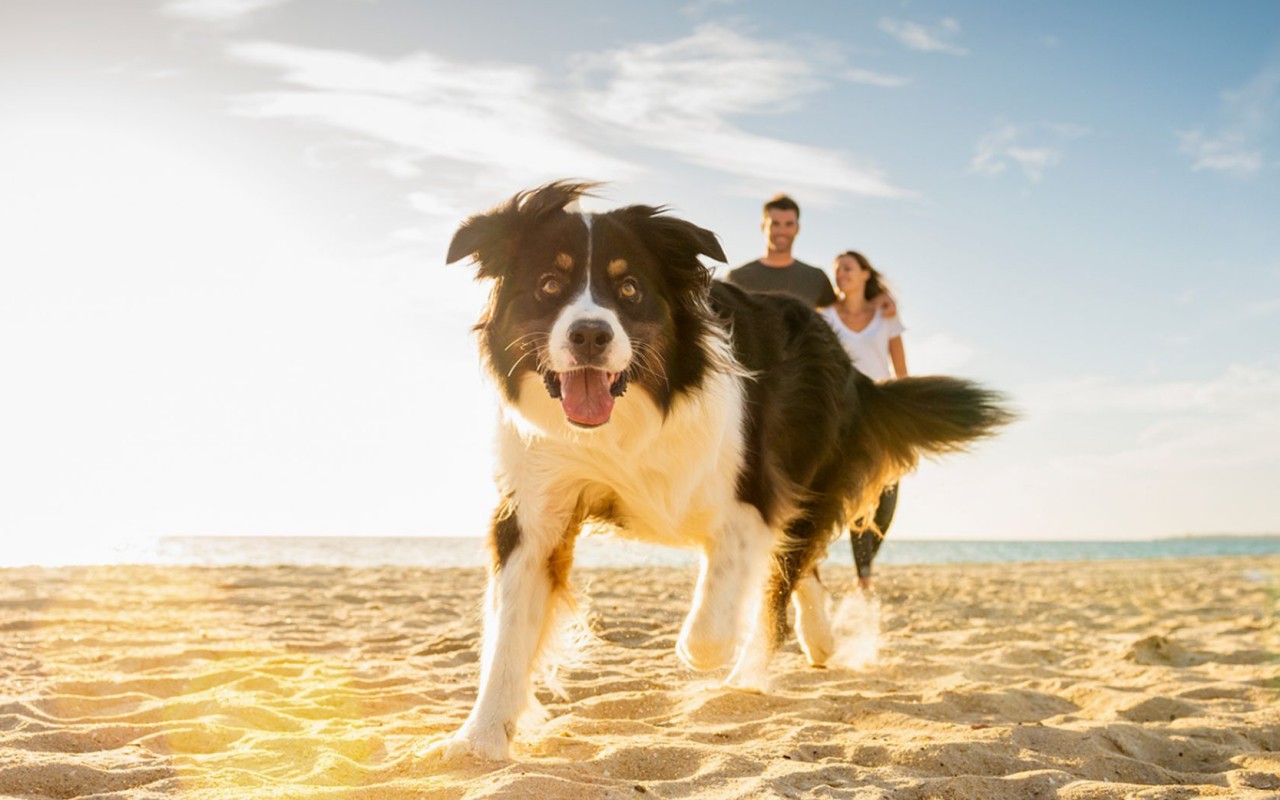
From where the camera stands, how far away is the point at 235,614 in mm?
7645

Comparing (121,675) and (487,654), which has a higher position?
(487,654)

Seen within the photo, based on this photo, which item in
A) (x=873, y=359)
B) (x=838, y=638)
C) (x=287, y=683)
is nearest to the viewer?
(x=287, y=683)

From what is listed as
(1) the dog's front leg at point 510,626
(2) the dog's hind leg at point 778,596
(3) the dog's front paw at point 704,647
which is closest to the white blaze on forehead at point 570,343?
(1) the dog's front leg at point 510,626

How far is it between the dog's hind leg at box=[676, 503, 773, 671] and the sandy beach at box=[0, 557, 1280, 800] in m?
0.34

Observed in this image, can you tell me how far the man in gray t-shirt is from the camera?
6848mm

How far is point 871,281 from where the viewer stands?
24.0 ft

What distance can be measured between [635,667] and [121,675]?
2575mm

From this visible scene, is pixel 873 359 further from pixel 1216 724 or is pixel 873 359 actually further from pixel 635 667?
pixel 1216 724

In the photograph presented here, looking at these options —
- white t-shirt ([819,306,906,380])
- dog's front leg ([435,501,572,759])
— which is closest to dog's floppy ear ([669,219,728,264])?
dog's front leg ([435,501,572,759])

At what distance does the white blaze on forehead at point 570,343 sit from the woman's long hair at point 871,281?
4014 mm

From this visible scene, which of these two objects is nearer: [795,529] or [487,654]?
[487,654]

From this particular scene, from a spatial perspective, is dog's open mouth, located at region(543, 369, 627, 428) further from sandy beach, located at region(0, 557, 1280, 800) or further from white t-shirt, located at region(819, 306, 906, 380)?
white t-shirt, located at region(819, 306, 906, 380)

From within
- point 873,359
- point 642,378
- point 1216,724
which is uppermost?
point 873,359

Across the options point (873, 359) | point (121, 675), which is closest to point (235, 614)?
point (121, 675)
